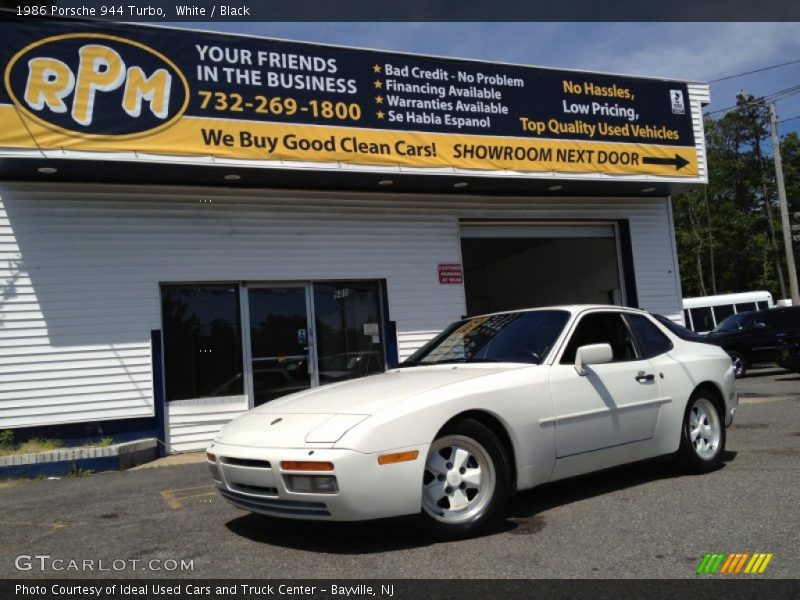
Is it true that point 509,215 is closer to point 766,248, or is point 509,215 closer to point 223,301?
point 223,301

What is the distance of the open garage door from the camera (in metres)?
13.0

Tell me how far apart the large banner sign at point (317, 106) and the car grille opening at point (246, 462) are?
5727 millimetres

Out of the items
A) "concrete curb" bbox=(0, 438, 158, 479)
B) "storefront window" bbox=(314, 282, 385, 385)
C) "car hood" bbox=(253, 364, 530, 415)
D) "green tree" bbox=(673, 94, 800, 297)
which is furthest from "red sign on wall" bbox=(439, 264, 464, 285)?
"green tree" bbox=(673, 94, 800, 297)

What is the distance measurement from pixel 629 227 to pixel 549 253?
3.95 metres

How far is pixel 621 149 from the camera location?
12078 millimetres

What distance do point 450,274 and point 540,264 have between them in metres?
6.77

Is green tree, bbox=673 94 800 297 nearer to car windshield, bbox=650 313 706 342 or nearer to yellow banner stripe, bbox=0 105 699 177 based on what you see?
yellow banner stripe, bbox=0 105 699 177

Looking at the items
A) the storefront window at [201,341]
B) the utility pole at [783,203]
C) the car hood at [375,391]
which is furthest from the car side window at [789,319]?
the car hood at [375,391]

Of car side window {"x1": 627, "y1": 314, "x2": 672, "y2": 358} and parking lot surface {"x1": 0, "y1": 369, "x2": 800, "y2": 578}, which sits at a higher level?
car side window {"x1": 627, "y1": 314, "x2": 672, "y2": 358}

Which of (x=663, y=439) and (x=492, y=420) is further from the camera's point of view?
(x=663, y=439)

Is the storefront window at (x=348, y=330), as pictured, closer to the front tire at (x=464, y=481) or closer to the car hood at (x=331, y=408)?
the car hood at (x=331, y=408)

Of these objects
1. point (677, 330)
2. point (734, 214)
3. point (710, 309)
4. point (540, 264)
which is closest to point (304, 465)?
point (677, 330)

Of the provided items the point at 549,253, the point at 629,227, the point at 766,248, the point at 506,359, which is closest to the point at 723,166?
the point at 766,248

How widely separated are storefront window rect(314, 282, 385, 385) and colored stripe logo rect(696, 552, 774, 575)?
7.32 metres
